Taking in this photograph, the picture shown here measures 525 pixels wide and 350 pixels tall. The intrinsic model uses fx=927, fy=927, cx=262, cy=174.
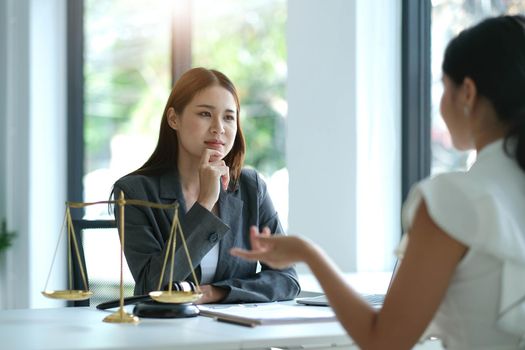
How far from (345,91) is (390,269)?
750mm

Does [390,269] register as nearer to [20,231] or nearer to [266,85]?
[20,231]

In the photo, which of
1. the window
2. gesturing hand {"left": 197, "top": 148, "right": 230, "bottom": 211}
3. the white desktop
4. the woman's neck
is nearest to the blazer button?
gesturing hand {"left": 197, "top": 148, "right": 230, "bottom": 211}

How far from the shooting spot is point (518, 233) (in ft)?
4.75

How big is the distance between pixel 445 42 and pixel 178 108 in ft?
4.87

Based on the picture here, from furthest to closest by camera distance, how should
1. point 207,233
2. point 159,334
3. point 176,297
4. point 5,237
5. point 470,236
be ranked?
point 5,237 < point 207,233 < point 176,297 < point 159,334 < point 470,236

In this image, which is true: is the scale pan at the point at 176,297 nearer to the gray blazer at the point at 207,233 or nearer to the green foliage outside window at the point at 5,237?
the gray blazer at the point at 207,233

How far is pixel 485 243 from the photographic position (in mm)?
1415

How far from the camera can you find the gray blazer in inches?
96.3

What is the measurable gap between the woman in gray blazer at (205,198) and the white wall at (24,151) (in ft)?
7.12

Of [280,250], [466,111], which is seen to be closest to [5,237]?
[280,250]

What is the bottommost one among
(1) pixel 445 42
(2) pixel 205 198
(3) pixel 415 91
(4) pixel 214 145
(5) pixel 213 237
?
(5) pixel 213 237

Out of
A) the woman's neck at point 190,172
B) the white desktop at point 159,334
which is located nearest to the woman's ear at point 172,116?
the woman's neck at point 190,172

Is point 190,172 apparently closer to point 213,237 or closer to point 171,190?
point 171,190

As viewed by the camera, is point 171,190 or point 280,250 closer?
point 280,250
